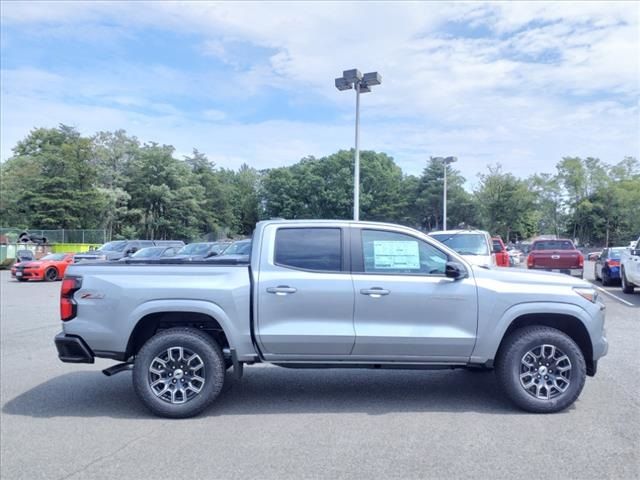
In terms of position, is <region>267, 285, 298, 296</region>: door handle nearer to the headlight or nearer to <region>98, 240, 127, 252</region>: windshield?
the headlight

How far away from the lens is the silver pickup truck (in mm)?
5559

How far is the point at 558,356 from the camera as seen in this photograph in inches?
220

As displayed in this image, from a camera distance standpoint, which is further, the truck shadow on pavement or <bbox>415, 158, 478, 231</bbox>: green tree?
<bbox>415, 158, 478, 231</bbox>: green tree

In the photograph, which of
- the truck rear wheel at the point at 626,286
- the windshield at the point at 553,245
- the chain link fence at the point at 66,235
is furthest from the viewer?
the chain link fence at the point at 66,235

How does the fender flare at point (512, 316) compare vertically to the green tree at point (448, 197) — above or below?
below

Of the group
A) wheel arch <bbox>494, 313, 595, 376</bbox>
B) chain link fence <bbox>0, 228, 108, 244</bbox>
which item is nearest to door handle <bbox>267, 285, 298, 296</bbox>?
wheel arch <bbox>494, 313, 595, 376</bbox>

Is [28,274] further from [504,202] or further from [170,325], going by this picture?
[504,202]

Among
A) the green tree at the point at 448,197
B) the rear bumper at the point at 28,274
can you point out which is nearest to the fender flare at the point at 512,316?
the rear bumper at the point at 28,274

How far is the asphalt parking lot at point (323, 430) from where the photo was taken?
14.3 feet

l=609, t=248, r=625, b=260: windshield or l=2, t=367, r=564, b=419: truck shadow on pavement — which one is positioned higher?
l=609, t=248, r=625, b=260: windshield

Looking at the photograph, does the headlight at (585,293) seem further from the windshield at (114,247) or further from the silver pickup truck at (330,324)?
the windshield at (114,247)

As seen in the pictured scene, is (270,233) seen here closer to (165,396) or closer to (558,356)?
(165,396)

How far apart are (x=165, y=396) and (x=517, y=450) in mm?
3190

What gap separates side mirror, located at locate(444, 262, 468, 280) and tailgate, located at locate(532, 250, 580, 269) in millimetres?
15027
